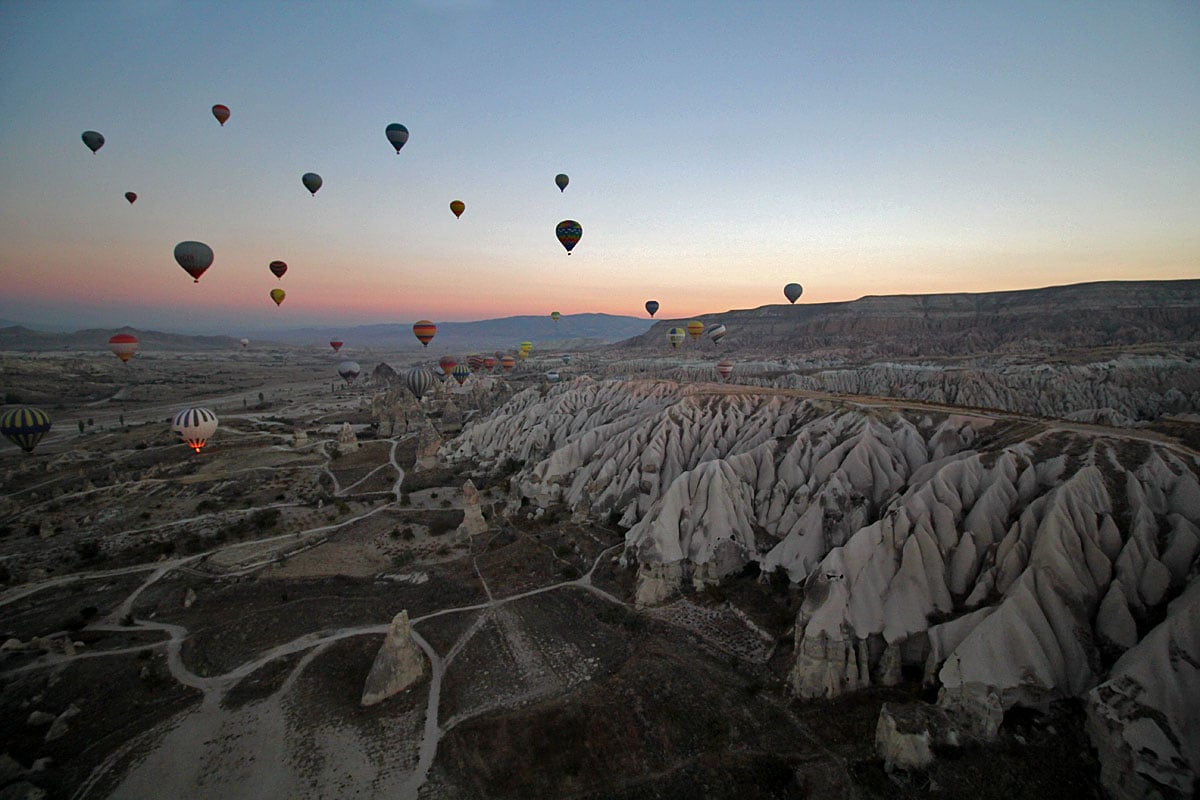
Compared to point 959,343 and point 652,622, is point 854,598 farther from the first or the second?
point 959,343

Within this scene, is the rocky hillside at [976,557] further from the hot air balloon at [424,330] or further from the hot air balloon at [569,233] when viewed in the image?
the hot air balloon at [424,330]

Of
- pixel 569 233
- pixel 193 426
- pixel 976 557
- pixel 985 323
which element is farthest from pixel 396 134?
pixel 985 323

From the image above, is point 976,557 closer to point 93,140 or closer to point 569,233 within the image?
point 569,233

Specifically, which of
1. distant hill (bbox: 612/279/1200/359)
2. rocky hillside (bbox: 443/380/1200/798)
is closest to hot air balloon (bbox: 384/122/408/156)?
rocky hillside (bbox: 443/380/1200/798)

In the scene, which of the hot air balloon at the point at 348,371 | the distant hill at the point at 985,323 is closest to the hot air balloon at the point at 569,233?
the hot air balloon at the point at 348,371

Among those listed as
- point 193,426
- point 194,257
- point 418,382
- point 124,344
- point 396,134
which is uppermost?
point 396,134

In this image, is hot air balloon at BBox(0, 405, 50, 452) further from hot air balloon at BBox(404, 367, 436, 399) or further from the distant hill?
the distant hill

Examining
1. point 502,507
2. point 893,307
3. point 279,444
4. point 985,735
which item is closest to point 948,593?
point 985,735
